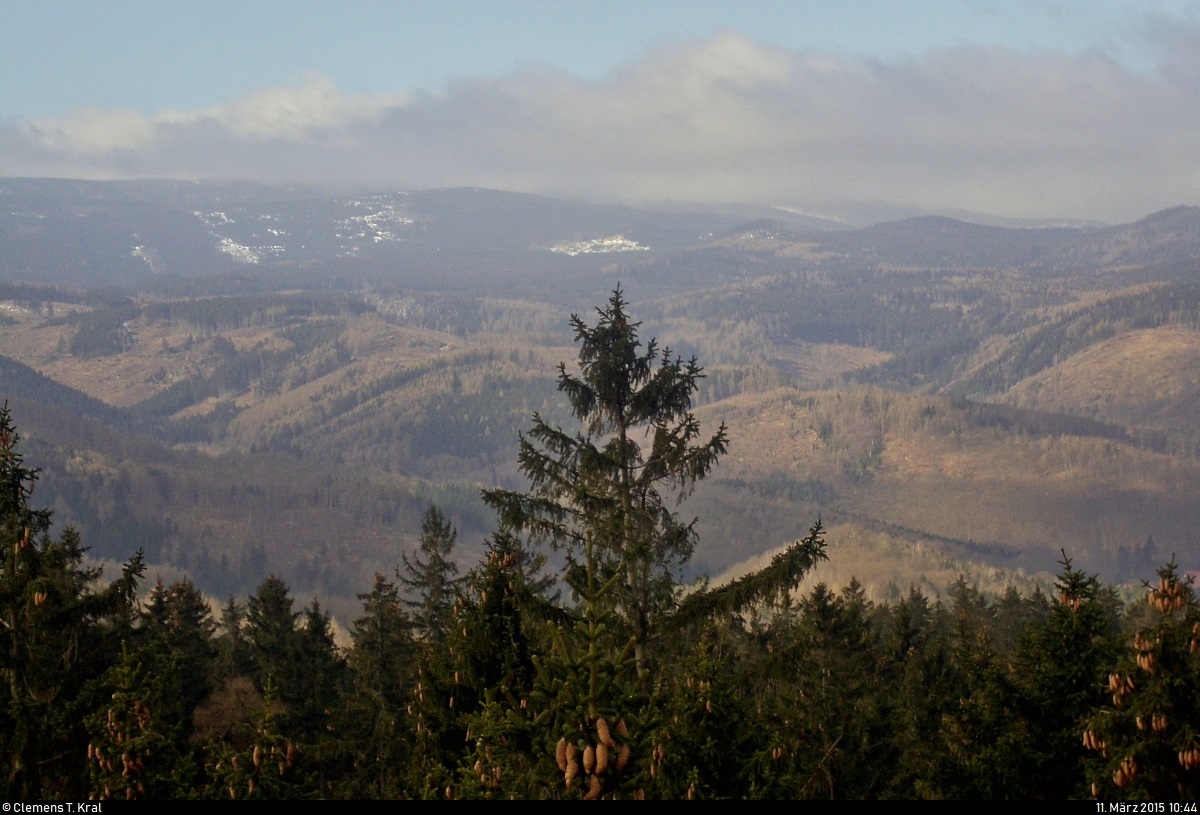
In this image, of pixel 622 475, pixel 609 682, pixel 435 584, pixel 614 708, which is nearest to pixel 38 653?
pixel 622 475

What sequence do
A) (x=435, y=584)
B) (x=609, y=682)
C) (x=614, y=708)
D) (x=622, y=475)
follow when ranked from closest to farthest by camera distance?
(x=609, y=682), (x=614, y=708), (x=622, y=475), (x=435, y=584)

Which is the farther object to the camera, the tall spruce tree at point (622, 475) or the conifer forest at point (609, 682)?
the tall spruce tree at point (622, 475)

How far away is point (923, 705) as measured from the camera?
3875cm

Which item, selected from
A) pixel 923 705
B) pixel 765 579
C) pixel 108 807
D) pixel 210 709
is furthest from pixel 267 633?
pixel 108 807

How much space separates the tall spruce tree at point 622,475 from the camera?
91.7 ft

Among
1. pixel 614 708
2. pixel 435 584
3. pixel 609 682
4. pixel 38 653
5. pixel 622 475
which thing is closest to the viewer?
pixel 609 682

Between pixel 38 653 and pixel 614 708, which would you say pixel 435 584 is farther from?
pixel 614 708

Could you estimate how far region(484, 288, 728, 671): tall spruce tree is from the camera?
27.9 metres

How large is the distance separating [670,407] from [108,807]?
799 inches

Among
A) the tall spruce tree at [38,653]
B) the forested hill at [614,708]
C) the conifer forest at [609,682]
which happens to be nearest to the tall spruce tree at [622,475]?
the conifer forest at [609,682]

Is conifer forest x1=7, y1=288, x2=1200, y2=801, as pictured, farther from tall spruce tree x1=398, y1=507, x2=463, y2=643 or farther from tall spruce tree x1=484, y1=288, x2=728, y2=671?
tall spruce tree x1=398, y1=507, x2=463, y2=643

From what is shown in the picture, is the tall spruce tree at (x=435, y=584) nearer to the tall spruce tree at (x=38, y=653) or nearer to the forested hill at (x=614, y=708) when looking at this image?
the forested hill at (x=614, y=708)

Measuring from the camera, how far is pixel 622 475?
1141 inches

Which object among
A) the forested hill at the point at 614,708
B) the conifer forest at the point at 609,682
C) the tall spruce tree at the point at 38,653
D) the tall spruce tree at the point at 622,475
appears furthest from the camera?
the tall spruce tree at the point at 622,475
